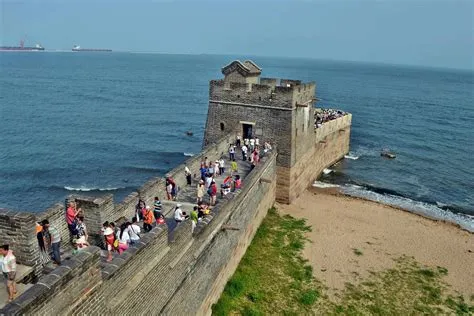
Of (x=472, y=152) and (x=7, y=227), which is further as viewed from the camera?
(x=472, y=152)

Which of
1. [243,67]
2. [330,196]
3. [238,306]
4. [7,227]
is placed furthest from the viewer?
[330,196]

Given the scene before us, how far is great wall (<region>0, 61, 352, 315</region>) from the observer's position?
8039mm

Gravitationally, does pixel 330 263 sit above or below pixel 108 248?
below

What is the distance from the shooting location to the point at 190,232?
1312cm

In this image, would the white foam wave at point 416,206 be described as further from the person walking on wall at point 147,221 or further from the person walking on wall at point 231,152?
the person walking on wall at point 147,221

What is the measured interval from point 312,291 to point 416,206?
57.6ft

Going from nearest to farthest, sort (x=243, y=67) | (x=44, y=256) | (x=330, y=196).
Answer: (x=44, y=256) < (x=243, y=67) < (x=330, y=196)

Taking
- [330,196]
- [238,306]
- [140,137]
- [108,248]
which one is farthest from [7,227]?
[140,137]

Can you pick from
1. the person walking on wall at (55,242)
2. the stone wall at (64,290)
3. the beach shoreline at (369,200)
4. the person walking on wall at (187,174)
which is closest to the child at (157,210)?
the person walking on wall at (187,174)

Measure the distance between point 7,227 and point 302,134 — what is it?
2136cm

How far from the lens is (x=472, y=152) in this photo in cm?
4931

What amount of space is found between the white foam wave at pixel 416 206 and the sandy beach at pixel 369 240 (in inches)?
65.3

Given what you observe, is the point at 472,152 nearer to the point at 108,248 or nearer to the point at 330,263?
the point at 330,263

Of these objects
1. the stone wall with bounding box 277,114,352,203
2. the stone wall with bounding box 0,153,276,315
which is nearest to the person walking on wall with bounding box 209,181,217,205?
the stone wall with bounding box 0,153,276,315
